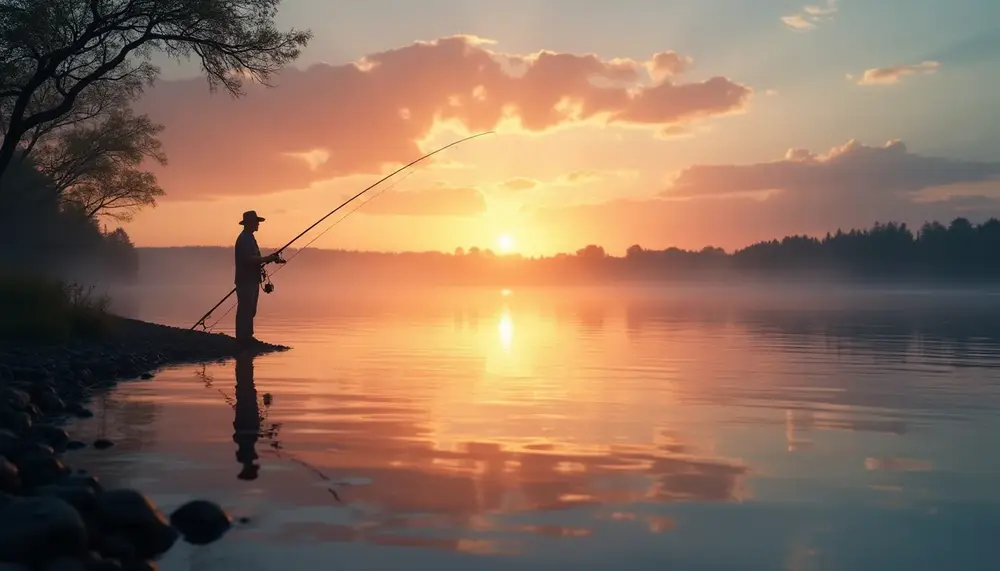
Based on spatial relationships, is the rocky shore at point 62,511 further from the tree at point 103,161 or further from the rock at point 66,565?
the tree at point 103,161

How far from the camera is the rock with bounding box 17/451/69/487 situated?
6984 millimetres

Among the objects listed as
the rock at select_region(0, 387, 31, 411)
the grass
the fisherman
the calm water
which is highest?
the fisherman

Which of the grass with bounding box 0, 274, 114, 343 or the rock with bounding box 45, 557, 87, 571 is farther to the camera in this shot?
the grass with bounding box 0, 274, 114, 343

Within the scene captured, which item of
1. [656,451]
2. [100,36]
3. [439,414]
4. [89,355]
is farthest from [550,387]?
[100,36]

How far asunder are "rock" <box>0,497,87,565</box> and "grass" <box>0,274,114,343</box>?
14.3 metres

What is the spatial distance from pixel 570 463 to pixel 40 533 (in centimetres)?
503

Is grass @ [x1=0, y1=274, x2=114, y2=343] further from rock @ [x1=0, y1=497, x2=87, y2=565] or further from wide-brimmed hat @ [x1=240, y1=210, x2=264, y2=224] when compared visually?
rock @ [x1=0, y1=497, x2=87, y2=565]

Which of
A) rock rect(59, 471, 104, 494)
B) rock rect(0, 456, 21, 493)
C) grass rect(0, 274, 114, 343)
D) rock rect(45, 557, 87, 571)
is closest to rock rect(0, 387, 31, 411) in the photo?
rock rect(0, 456, 21, 493)

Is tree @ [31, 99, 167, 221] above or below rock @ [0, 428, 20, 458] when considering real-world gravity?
above

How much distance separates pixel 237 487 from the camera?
7.57 m

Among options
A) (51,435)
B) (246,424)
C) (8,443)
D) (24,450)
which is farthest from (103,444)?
(246,424)

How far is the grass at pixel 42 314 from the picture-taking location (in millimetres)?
18125

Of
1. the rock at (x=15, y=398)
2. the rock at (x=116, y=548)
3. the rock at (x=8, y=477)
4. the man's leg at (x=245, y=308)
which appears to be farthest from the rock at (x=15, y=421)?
the man's leg at (x=245, y=308)

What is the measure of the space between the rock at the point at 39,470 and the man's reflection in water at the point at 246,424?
1.52 m
